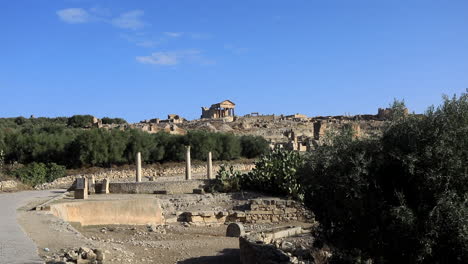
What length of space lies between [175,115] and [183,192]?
2877 inches

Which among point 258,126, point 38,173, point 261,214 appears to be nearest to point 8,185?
point 38,173

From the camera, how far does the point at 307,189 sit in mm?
10055

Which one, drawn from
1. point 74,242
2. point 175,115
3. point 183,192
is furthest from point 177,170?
point 175,115

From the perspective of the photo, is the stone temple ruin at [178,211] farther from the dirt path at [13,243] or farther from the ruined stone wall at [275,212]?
the dirt path at [13,243]

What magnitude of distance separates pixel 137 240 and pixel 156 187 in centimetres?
950

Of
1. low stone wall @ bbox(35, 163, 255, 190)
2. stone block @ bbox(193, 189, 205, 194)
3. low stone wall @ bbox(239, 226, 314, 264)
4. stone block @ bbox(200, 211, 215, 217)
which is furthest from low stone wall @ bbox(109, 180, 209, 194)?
low stone wall @ bbox(239, 226, 314, 264)

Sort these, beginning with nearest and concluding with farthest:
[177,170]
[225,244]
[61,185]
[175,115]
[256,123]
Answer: [225,244], [61,185], [177,170], [256,123], [175,115]

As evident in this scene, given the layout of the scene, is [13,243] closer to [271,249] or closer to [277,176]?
[271,249]

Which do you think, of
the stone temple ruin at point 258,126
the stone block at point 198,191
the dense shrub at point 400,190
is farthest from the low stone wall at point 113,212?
the stone temple ruin at point 258,126

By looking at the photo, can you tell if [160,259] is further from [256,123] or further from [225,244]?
[256,123]

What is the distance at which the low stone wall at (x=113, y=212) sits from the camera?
1997 cm

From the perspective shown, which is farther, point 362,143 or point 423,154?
point 362,143

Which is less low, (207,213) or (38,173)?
(38,173)

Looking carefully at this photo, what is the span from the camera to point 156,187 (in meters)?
25.9
